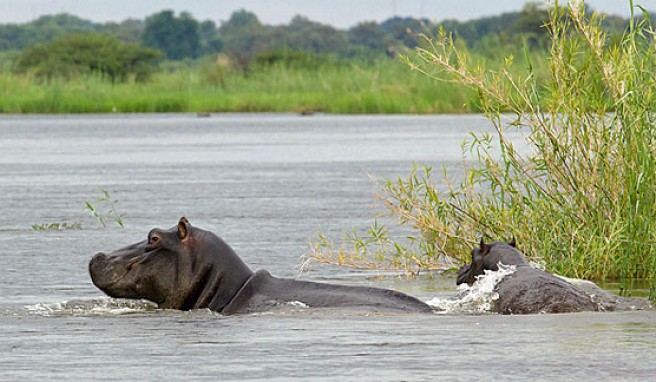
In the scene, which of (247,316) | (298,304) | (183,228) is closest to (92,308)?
(183,228)

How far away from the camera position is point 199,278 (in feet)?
27.2

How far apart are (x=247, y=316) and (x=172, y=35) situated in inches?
4546

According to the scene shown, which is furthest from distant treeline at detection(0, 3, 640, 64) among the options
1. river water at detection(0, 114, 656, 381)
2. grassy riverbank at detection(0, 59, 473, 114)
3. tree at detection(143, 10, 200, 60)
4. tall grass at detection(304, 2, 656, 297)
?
tall grass at detection(304, 2, 656, 297)

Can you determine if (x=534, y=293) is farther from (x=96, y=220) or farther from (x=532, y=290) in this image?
(x=96, y=220)

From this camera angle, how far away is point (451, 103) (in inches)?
1636

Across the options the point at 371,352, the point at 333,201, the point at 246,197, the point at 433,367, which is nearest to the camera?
the point at 433,367

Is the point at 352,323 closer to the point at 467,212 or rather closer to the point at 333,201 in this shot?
the point at 467,212

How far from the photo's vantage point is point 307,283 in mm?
8406

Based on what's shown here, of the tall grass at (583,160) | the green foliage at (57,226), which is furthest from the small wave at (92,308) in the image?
the green foliage at (57,226)

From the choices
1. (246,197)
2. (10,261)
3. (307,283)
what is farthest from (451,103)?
(307,283)

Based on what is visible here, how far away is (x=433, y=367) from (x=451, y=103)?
35365 mm

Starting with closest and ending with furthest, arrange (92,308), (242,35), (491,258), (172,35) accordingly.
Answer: (491,258), (92,308), (172,35), (242,35)

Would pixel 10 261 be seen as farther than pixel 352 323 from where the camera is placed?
Yes

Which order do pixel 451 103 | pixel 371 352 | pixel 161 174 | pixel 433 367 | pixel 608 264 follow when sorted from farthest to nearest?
pixel 451 103
pixel 161 174
pixel 608 264
pixel 371 352
pixel 433 367
